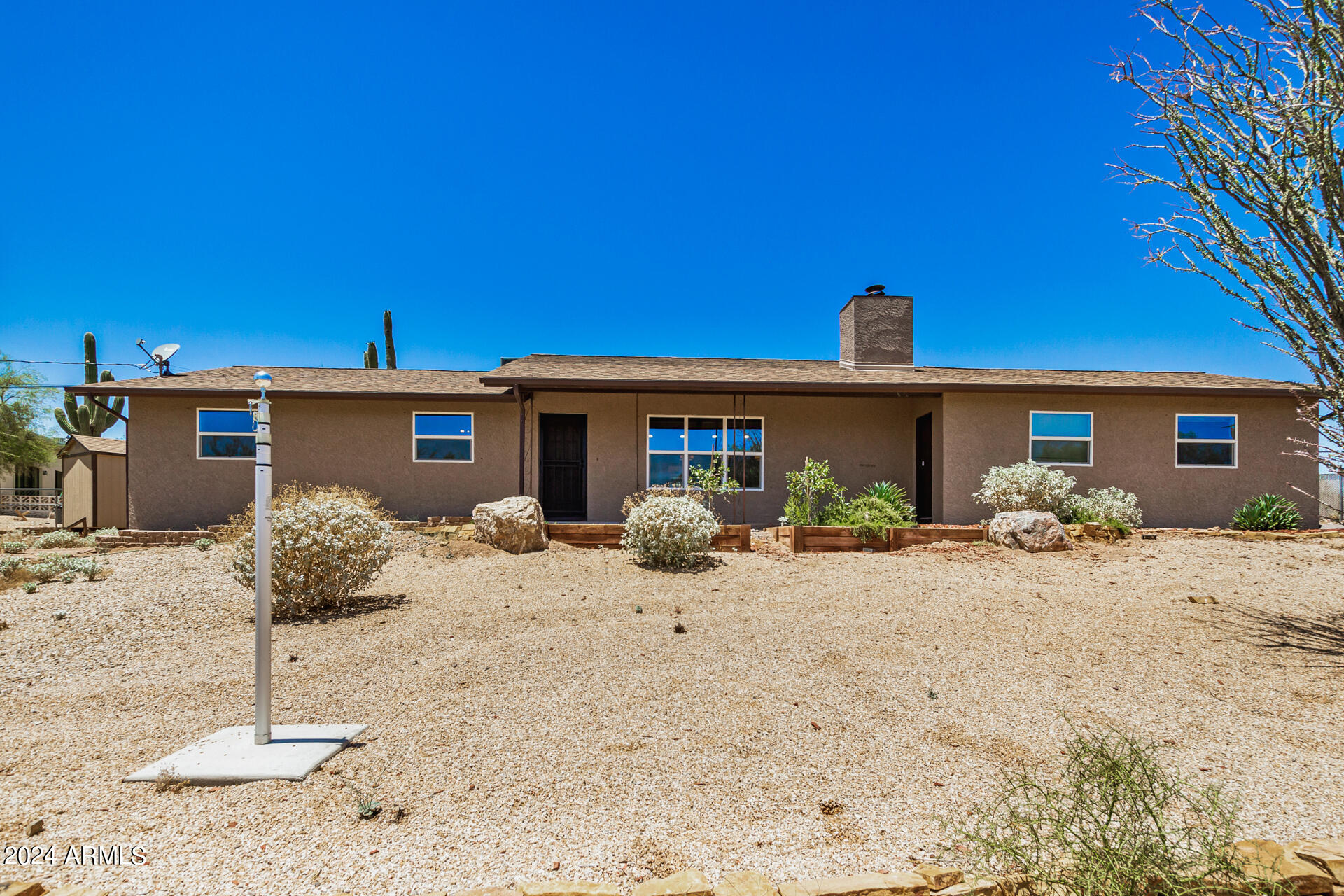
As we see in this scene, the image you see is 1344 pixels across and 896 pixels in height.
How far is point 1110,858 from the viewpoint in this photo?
1881 mm

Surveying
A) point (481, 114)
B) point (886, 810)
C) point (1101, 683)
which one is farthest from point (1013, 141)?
point (886, 810)

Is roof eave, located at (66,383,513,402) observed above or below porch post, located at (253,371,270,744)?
above

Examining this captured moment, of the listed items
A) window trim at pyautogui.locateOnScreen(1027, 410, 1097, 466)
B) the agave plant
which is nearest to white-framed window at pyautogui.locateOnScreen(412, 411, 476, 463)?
the agave plant

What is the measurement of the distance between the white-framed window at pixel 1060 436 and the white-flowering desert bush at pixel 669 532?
7.02 m

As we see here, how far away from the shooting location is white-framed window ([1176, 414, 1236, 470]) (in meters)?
11.2

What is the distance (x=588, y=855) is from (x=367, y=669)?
2.76m

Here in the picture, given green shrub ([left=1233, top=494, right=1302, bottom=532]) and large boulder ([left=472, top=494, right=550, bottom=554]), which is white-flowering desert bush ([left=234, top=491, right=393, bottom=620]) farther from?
green shrub ([left=1233, top=494, right=1302, bottom=532])

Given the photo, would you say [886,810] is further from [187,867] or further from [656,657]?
[187,867]

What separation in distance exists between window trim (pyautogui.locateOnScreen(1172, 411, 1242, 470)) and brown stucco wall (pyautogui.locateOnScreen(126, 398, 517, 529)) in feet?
39.7

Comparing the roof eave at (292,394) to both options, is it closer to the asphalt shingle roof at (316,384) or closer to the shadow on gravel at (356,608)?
the asphalt shingle roof at (316,384)

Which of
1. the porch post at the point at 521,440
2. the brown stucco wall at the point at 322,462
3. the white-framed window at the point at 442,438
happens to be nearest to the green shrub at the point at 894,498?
the porch post at the point at 521,440

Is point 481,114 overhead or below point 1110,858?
overhead

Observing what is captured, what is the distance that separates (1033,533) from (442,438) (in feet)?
32.7

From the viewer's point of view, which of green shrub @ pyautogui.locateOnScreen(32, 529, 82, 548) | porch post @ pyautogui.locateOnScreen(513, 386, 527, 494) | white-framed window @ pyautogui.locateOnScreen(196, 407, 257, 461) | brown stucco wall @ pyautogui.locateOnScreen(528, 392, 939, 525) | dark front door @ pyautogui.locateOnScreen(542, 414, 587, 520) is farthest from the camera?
dark front door @ pyautogui.locateOnScreen(542, 414, 587, 520)
